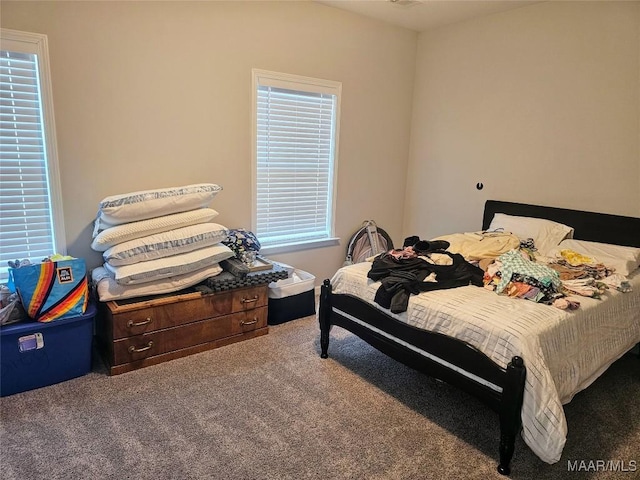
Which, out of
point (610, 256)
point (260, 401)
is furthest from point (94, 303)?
point (610, 256)

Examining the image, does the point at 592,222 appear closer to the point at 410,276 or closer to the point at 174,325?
the point at 410,276

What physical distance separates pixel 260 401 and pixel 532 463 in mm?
1420

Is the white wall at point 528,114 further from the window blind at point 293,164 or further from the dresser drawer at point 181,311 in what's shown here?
the dresser drawer at point 181,311

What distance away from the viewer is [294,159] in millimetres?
3875

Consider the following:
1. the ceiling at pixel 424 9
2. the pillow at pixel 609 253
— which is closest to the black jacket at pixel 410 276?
the pillow at pixel 609 253

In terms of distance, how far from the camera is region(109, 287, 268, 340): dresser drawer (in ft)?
8.54

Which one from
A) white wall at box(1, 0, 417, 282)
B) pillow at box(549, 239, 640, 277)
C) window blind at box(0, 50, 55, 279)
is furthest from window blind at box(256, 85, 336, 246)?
pillow at box(549, 239, 640, 277)

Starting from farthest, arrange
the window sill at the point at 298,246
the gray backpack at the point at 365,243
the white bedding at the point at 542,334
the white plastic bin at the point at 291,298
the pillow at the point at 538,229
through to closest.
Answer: the gray backpack at the point at 365,243, the window sill at the point at 298,246, the white plastic bin at the point at 291,298, the pillow at the point at 538,229, the white bedding at the point at 542,334

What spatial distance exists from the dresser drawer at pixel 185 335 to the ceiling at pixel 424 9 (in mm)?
2730

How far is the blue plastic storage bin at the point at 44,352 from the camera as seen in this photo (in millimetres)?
2357

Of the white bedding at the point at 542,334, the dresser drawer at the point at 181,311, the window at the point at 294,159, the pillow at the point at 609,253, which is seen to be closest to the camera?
the white bedding at the point at 542,334

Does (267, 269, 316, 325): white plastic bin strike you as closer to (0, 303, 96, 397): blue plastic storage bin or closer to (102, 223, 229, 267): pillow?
(102, 223, 229, 267): pillow

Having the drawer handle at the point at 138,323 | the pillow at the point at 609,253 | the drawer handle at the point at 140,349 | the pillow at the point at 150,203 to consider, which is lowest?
the drawer handle at the point at 140,349

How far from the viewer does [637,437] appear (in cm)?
225
